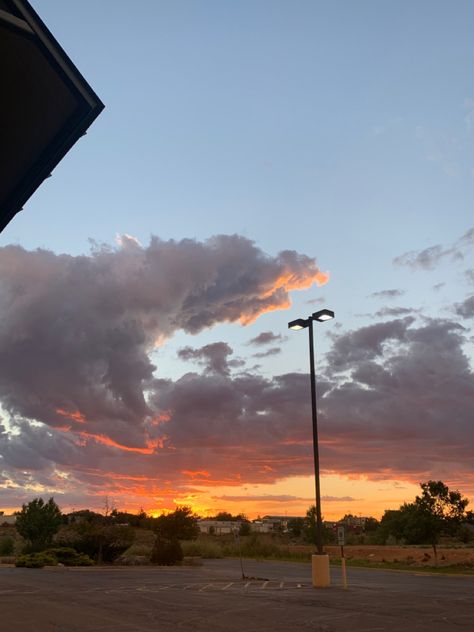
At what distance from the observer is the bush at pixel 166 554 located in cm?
3941

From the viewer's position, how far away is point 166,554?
39.4 metres

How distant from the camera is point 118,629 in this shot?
1195cm

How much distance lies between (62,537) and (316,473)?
26.6 m

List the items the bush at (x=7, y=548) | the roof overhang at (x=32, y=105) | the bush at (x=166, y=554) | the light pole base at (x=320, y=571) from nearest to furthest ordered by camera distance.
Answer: the roof overhang at (x=32, y=105)
the light pole base at (x=320, y=571)
the bush at (x=166, y=554)
the bush at (x=7, y=548)

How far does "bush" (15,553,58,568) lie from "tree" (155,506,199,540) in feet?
32.0

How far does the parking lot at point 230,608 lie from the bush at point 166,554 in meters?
17.2

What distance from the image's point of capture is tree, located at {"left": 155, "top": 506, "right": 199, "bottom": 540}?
151 ft

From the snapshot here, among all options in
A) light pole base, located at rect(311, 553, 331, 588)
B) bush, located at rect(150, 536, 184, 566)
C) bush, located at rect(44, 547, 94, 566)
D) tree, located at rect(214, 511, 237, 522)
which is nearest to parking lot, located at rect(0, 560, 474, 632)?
light pole base, located at rect(311, 553, 331, 588)

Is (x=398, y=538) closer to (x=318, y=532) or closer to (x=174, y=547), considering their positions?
(x=174, y=547)

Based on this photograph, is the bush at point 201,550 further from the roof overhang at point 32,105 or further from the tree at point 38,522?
the roof overhang at point 32,105

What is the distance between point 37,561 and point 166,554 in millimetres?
7551

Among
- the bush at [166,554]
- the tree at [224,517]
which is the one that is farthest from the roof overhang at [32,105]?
the tree at [224,517]

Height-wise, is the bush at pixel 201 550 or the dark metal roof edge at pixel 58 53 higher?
the bush at pixel 201 550

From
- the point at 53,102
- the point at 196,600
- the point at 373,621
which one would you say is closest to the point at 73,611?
the point at 196,600
